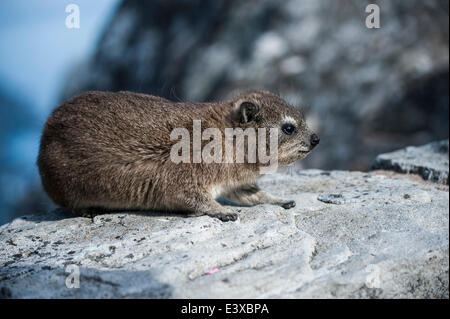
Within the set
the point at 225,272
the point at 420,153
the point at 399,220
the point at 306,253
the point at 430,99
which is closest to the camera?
the point at 225,272

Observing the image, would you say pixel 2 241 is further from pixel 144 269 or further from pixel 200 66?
pixel 200 66

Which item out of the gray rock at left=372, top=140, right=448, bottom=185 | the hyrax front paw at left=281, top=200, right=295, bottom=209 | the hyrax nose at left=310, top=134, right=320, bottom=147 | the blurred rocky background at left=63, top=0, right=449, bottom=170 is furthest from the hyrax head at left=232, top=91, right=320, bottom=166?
the blurred rocky background at left=63, top=0, right=449, bottom=170

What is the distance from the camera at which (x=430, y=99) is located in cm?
1324

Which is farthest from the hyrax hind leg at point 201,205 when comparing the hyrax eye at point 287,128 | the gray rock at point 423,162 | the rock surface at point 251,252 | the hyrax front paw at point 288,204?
the gray rock at point 423,162

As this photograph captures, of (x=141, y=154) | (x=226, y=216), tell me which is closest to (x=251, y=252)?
(x=226, y=216)

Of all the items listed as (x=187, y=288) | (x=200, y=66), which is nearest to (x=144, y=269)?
(x=187, y=288)

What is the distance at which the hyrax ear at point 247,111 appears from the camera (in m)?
6.09

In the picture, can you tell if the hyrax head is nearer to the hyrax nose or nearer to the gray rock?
the hyrax nose

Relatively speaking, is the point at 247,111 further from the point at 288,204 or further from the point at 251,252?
the point at 251,252

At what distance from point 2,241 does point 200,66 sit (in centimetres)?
932

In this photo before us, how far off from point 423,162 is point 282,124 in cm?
341

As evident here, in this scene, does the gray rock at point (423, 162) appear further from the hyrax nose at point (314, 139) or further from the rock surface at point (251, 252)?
the hyrax nose at point (314, 139)

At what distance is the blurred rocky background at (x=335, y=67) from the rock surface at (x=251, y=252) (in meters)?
6.89

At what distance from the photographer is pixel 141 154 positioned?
Result: 5.93 meters
